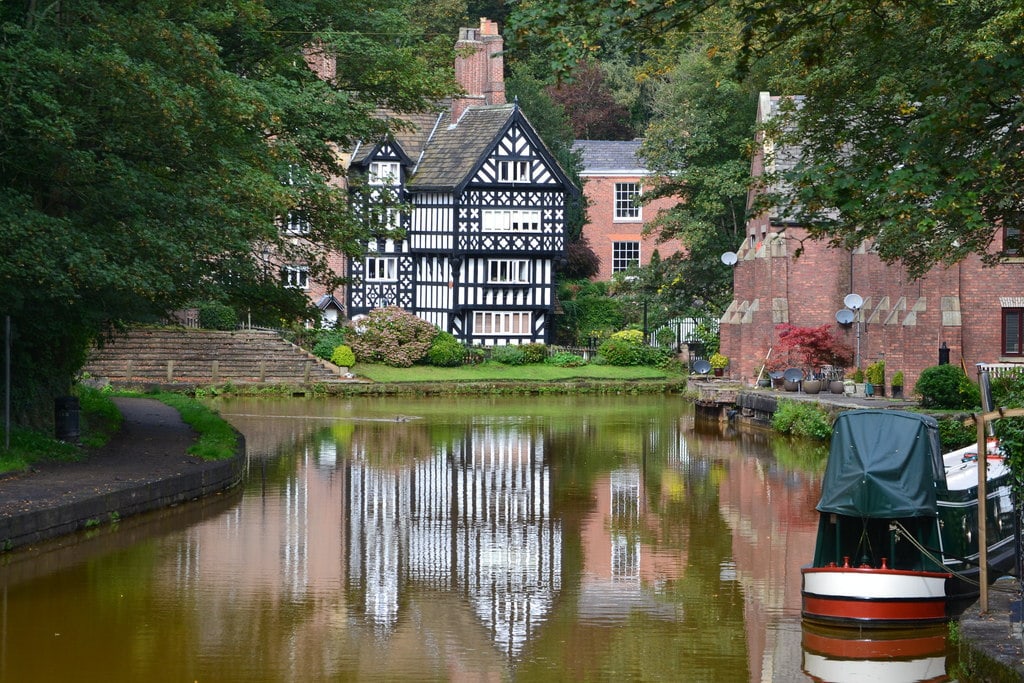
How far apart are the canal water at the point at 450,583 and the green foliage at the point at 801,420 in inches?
237

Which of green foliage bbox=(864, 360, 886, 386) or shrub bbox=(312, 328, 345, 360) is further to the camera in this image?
shrub bbox=(312, 328, 345, 360)

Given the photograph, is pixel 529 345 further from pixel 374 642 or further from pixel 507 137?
pixel 374 642

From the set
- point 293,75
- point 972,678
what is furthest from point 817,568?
point 293,75

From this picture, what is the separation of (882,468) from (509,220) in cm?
4597

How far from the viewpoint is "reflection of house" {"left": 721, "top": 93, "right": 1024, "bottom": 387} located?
35750 mm

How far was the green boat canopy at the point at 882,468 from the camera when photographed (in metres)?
14.1

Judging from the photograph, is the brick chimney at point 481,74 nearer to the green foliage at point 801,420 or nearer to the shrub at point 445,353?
the shrub at point 445,353

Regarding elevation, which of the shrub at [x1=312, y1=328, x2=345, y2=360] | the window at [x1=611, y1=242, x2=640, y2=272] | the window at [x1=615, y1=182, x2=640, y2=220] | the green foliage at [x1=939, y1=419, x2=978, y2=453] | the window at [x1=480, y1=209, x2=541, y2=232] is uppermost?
the window at [x1=615, y1=182, x2=640, y2=220]

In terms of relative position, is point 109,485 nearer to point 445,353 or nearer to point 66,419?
point 66,419

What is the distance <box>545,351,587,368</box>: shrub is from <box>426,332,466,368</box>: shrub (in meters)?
3.72

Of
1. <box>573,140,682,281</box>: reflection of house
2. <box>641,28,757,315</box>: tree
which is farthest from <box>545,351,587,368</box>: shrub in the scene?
<box>573,140,682,281</box>: reflection of house

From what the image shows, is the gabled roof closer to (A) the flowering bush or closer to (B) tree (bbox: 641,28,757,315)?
(A) the flowering bush

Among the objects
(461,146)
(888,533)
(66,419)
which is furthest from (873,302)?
(888,533)

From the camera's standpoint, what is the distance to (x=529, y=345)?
185 feet
